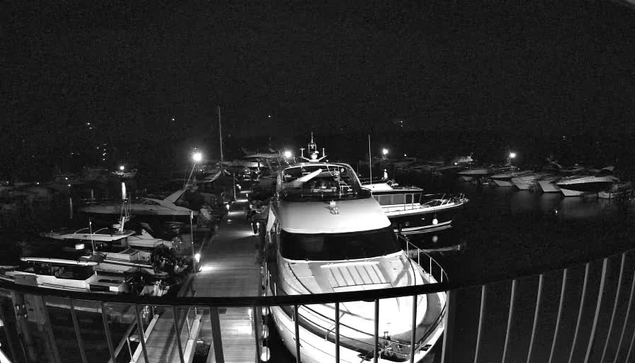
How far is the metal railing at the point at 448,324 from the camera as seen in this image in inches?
76.7

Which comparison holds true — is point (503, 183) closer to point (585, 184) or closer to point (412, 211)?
point (585, 184)

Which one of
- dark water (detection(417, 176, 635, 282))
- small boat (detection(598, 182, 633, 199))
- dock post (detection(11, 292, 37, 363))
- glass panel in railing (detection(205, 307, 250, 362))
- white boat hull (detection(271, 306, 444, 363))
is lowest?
dark water (detection(417, 176, 635, 282))

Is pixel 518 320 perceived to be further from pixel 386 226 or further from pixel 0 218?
pixel 0 218

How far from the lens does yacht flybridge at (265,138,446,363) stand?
5.34 m

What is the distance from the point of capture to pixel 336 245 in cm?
732

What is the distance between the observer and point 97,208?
22.8 metres

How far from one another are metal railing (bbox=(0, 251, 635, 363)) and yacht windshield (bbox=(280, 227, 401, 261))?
114 centimetres

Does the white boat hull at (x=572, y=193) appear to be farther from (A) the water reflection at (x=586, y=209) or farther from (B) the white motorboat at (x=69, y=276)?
Answer: (B) the white motorboat at (x=69, y=276)

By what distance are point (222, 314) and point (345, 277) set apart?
3.48 meters

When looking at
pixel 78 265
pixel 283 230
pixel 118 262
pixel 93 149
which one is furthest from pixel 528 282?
pixel 93 149

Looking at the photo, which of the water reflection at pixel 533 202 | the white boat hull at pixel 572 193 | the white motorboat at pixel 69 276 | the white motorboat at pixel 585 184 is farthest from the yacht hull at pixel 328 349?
the white motorboat at pixel 585 184

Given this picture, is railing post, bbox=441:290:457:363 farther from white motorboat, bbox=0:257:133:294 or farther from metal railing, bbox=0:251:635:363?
white motorboat, bbox=0:257:133:294

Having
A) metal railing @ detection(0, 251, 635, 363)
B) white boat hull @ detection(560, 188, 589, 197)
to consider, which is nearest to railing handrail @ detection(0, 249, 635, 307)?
metal railing @ detection(0, 251, 635, 363)

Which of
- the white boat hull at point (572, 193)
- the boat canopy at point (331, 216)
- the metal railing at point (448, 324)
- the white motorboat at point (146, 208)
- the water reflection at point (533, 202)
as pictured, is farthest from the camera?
the white boat hull at point (572, 193)
